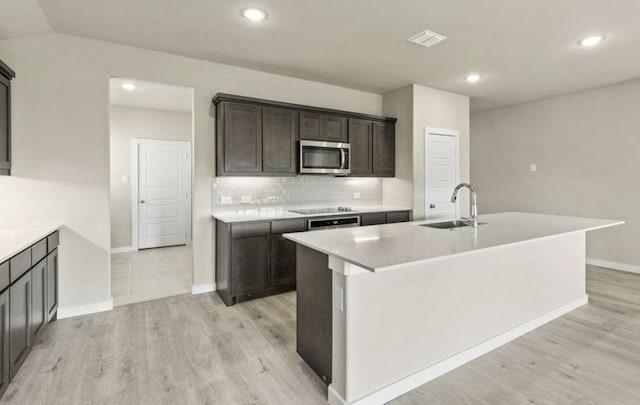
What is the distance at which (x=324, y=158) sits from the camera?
4254mm

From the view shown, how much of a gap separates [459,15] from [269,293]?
127 inches

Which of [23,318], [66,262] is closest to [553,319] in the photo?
[23,318]

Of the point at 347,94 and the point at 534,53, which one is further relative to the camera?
the point at 347,94

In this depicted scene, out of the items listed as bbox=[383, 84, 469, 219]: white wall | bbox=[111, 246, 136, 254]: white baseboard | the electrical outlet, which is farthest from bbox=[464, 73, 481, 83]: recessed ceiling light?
bbox=[111, 246, 136, 254]: white baseboard

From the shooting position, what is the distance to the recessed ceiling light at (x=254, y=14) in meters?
2.65

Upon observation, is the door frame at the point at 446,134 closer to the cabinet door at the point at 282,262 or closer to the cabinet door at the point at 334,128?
the cabinet door at the point at 334,128

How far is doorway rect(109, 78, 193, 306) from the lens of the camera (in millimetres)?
5391

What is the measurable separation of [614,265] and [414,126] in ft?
11.5

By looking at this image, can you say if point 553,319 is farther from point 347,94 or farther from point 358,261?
point 347,94

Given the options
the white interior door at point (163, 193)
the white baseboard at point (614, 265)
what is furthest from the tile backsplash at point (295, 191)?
the white baseboard at point (614, 265)

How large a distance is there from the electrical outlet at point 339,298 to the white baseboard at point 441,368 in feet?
1.62

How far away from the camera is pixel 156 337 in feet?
8.85

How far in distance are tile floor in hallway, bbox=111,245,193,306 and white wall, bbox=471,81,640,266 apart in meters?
5.53

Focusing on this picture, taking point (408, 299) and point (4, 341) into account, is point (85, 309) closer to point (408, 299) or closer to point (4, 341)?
point (4, 341)
